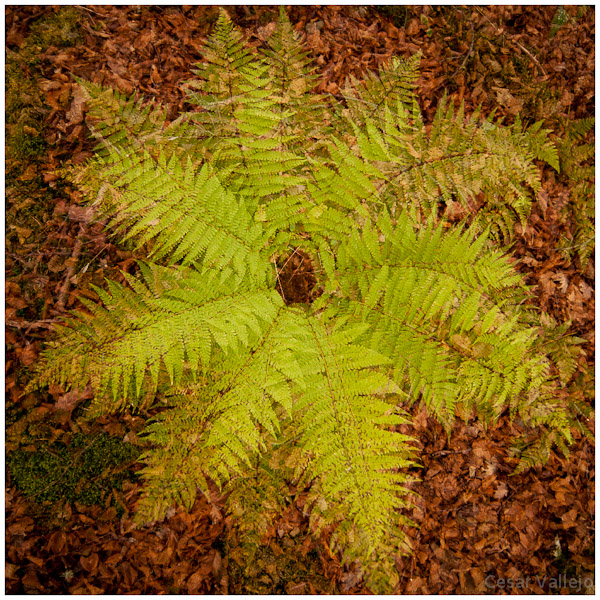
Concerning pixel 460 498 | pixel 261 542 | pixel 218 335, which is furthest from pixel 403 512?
pixel 218 335

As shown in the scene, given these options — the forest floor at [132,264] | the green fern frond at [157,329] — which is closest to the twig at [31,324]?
the forest floor at [132,264]

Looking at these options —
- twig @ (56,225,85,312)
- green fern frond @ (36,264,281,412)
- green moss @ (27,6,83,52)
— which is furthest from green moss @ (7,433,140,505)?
green moss @ (27,6,83,52)

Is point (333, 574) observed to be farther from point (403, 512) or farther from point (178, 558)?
point (178, 558)

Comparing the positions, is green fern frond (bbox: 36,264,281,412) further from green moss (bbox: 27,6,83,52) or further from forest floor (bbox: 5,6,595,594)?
green moss (bbox: 27,6,83,52)

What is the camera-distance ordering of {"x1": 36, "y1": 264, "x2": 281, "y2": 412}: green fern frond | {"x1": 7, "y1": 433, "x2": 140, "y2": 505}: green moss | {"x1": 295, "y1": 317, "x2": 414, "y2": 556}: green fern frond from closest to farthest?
1. {"x1": 295, "y1": 317, "x2": 414, "y2": 556}: green fern frond
2. {"x1": 36, "y1": 264, "x2": 281, "y2": 412}: green fern frond
3. {"x1": 7, "y1": 433, "x2": 140, "y2": 505}: green moss

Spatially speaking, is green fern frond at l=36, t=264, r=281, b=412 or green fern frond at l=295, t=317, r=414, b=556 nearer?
green fern frond at l=295, t=317, r=414, b=556

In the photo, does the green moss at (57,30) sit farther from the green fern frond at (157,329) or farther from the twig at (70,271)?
the green fern frond at (157,329)

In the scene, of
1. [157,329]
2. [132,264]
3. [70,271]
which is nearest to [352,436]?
[157,329]

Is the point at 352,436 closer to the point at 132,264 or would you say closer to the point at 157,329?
the point at 157,329
